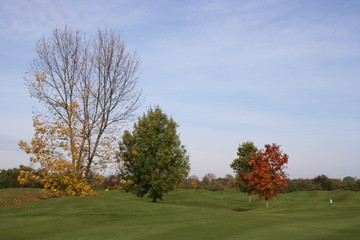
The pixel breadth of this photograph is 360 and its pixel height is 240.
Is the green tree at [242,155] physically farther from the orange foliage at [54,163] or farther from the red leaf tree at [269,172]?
the orange foliage at [54,163]

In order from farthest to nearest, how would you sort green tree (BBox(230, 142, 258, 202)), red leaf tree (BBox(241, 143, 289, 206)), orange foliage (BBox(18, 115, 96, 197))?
green tree (BBox(230, 142, 258, 202)) → red leaf tree (BBox(241, 143, 289, 206)) → orange foliage (BBox(18, 115, 96, 197))

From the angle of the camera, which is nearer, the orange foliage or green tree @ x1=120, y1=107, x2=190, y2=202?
the orange foliage

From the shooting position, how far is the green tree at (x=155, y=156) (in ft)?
114

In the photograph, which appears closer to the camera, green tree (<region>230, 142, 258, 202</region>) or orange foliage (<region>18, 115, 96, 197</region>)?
orange foliage (<region>18, 115, 96, 197</region>)

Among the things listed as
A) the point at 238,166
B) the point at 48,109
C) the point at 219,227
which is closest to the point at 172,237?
the point at 219,227

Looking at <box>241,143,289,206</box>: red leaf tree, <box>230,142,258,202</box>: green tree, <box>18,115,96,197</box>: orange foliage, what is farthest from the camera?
<box>230,142,258,202</box>: green tree

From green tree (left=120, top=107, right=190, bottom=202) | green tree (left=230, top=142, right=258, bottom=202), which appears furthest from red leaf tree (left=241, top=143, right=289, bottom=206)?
green tree (left=230, top=142, right=258, bottom=202)

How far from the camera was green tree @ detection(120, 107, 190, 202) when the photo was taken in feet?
114

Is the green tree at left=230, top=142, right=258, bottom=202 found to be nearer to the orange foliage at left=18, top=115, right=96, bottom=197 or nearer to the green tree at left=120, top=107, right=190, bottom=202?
the green tree at left=120, top=107, right=190, bottom=202

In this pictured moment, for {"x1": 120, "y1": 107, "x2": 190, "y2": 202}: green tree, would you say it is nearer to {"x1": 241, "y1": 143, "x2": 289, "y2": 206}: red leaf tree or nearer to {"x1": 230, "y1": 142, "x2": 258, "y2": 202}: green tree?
{"x1": 241, "y1": 143, "x2": 289, "y2": 206}: red leaf tree

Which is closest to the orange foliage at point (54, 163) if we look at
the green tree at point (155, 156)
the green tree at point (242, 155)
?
the green tree at point (155, 156)

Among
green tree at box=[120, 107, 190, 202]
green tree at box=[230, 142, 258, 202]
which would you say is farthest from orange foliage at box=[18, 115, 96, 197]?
green tree at box=[230, 142, 258, 202]

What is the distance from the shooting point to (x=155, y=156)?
35094 millimetres

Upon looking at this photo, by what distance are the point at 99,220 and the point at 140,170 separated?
17157 mm
